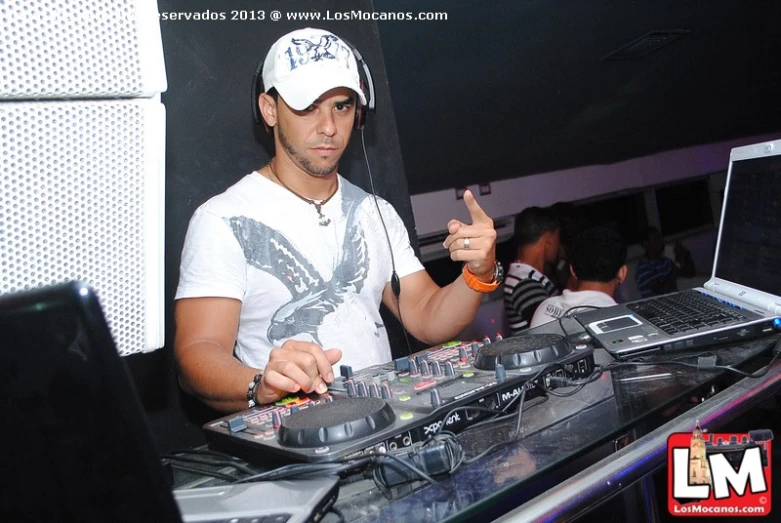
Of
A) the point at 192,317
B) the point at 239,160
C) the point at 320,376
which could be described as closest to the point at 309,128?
the point at 239,160

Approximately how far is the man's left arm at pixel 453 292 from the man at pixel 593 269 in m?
0.72

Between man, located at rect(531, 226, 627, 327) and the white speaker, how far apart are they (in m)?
2.02

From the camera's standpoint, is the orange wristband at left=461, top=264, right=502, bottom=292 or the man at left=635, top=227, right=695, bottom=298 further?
the man at left=635, top=227, right=695, bottom=298

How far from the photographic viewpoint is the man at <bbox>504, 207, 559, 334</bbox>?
11.0ft

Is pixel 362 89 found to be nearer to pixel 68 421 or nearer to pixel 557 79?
pixel 68 421

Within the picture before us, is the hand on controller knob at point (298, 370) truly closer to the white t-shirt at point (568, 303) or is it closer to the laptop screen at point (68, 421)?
the laptop screen at point (68, 421)

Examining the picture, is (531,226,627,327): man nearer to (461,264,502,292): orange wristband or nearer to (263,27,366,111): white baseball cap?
(461,264,502,292): orange wristband

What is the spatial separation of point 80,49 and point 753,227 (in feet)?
4.40

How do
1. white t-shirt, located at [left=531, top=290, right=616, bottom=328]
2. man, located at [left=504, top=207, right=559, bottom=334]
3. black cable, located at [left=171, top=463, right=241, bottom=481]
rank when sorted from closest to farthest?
black cable, located at [left=171, top=463, right=241, bottom=481] → white t-shirt, located at [left=531, top=290, right=616, bottom=328] → man, located at [left=504, top=207, right=559, bottom=334]

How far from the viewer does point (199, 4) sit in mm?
1795

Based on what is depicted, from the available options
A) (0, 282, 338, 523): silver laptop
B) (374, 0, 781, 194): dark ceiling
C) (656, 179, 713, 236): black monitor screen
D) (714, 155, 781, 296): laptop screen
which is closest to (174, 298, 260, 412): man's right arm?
(0, 282, 338, 523): silver laptop

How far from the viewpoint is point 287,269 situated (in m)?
1.77

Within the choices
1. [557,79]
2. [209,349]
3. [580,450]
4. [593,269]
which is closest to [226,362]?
[209,349]

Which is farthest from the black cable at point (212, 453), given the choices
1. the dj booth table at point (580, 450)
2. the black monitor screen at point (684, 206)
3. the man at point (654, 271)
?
the black monitor screen at point (684, 206)
